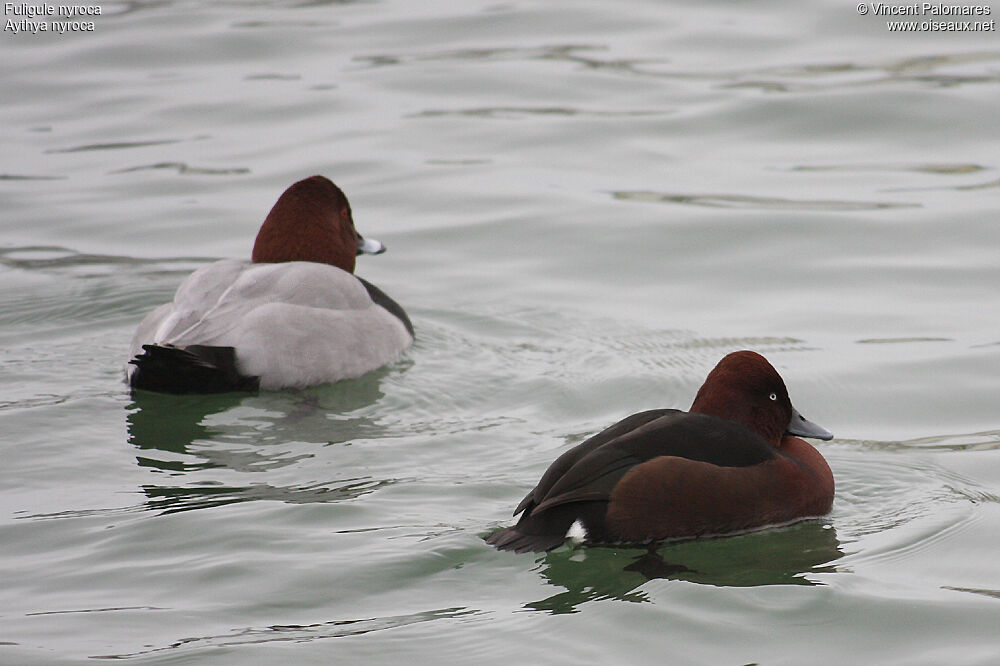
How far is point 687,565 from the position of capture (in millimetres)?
4676

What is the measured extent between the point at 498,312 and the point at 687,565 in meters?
3.38

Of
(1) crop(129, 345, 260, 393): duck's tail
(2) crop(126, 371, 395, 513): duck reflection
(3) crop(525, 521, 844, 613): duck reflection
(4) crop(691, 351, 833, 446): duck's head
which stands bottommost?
(3) crop(525, 521, 844, 613): duck reflection

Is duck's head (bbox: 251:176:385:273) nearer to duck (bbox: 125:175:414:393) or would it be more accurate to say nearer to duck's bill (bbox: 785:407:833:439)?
duck (bbox: 125:175:414:393)

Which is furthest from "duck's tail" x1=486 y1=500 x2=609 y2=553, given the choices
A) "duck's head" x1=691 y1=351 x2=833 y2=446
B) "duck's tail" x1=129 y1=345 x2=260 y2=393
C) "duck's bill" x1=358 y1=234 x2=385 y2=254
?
"duck's bill" x1=358 y1=234 x2=385 y2=254

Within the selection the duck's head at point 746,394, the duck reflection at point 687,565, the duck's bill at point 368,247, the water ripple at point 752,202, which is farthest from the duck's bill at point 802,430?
the water ripple at point 752,202

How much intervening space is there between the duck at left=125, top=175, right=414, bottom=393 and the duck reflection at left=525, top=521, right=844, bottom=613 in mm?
2329

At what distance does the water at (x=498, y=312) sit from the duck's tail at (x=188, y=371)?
3.8 inches

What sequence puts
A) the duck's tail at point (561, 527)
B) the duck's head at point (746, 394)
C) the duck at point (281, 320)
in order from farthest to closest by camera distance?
the duck at point (281, 320), the duck's head at point (746, 394), the duck's tail at point (561, 527)

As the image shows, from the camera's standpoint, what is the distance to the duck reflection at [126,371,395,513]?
17.4 feet

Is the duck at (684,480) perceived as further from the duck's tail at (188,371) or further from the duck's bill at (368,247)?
the duck's bill at (368,247)

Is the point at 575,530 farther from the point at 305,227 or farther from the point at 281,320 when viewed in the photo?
the point at 305,227

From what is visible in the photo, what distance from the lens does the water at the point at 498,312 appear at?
4.42 m

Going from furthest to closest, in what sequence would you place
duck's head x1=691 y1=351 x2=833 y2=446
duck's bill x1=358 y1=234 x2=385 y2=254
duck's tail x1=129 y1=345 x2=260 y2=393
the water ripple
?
the water ripple < duck's bill x1=358 y1=234 x2=385 y2=254 < duck's tail x1=129 y1=345 x2=260 y2=393 < duck's head x1=691 y1=351 x2=833 y2=446

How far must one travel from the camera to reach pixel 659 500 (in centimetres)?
473
